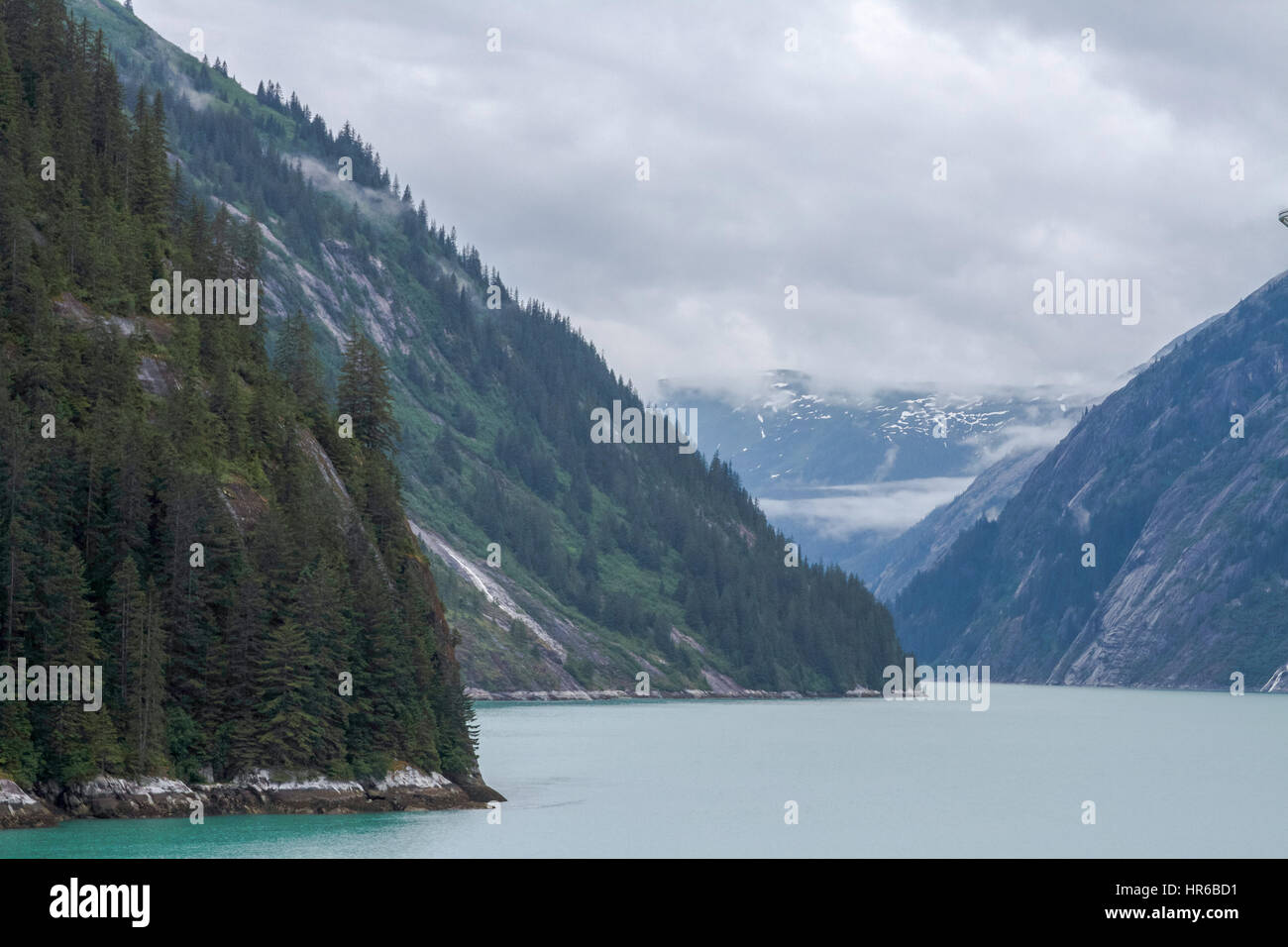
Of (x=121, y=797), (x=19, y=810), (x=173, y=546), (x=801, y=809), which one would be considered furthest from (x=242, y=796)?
(x=801, y=809)

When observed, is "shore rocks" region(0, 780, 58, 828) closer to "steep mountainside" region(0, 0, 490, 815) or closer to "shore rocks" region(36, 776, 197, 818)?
"steep mountainside" region(0, 0, 490, 815)

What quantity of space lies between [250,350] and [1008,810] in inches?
2403

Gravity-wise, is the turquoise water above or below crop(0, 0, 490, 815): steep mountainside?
below

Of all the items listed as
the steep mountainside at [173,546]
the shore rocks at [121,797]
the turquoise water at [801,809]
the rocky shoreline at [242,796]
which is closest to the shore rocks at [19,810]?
the rocky shoreline at [242,796]

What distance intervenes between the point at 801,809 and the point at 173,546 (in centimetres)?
4323

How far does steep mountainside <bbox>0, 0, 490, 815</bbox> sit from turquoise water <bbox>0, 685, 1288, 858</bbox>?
4.59 m

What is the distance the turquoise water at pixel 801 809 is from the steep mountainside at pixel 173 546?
4589 mm

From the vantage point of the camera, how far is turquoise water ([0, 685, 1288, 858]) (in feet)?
255

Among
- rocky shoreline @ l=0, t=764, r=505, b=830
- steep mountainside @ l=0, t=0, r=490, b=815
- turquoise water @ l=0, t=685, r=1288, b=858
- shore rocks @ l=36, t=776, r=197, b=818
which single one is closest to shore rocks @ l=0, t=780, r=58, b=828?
rocky shoreline @ l=0, t=764, r=505, b=830

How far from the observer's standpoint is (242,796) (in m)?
83.2

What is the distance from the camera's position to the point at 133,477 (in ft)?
283
